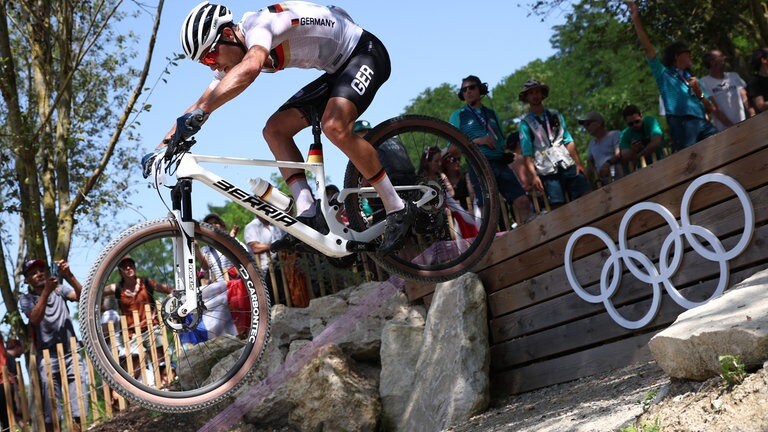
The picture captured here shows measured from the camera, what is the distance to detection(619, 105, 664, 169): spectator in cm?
947

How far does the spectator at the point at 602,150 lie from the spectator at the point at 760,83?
1405 mm

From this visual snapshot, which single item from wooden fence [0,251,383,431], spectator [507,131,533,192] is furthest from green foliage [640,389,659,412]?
wooden fence [0,251,383,431]

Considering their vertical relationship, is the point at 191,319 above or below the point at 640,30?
below

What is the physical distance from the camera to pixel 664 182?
7.55 metres

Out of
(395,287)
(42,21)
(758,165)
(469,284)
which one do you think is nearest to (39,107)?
(42,21)

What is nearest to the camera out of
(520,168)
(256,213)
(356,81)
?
(256,213)

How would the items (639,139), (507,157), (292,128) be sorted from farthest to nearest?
(639,139) → (507,157) → (292,128)

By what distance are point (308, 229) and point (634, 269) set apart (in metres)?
3.64

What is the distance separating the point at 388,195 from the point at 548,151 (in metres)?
3.57

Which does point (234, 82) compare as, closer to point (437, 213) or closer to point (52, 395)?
point (437, 213)

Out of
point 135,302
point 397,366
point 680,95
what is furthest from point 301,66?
point 397,366

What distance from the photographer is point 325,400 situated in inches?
384

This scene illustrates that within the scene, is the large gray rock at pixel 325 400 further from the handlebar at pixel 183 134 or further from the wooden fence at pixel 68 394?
the handlebar at pixel 183 134

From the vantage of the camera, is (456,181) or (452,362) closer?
(456,181)
